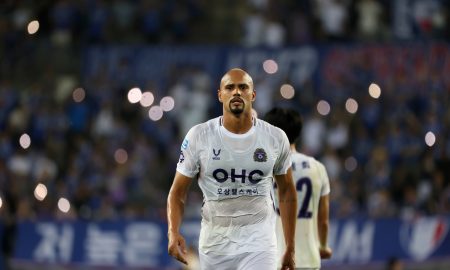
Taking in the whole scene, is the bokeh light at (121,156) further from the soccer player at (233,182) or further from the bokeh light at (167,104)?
the soccer player at (233,182)

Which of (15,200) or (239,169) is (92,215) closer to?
(15,200)

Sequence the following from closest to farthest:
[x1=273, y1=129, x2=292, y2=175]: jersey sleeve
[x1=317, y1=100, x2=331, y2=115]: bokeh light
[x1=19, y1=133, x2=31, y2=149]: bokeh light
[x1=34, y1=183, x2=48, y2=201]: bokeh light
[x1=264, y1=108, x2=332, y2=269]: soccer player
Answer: [x1=273, y1=129, x2=292, y2=175]: jersey sleeve
[x1=264, y1=108, x2=332, y2=269]: soccer player
[x1=34, y1=183, x2=48, y2=201]: bokeh light
[x1=317, y1=100, x2=331, y2=115]: bokeh light
[x1=19, y1=133, x2=31, y2=149]: bokeh light

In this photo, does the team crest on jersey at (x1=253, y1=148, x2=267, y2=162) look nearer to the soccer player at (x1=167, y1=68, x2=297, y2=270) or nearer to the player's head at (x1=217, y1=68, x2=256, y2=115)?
the soccer player at (x1=167, y1=68, x2=297, y2=270)

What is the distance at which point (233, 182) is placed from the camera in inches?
374

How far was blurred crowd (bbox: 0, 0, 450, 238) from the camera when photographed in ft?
66.6

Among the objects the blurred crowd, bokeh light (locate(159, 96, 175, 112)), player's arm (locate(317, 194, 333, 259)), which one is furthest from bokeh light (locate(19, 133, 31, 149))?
player's arm (locate(317, 194, 333, 259))

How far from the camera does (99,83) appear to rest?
2430 cm

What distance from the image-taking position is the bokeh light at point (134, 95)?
23.9 m

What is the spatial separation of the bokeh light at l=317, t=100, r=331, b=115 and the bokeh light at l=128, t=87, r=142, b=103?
3.58m

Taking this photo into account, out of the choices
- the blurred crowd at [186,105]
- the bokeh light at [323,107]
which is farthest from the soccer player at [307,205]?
the bokeh light at [323,107]

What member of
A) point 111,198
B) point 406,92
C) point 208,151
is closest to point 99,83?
point 111,198

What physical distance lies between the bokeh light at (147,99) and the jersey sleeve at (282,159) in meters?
13.9

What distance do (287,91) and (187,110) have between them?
1857 millimetres

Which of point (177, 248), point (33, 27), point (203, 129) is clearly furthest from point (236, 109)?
point (33, 27)
